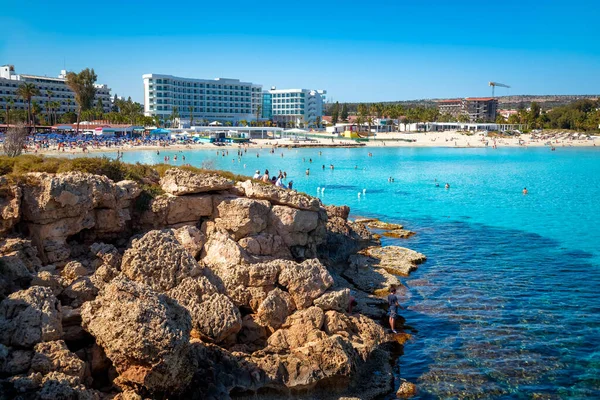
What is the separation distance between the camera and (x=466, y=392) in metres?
12.7

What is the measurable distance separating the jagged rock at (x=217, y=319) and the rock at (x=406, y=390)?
162 inches

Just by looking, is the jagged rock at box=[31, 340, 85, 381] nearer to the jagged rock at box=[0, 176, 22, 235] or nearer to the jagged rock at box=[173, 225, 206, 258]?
the jagged rock at box=[0, 176, 22, 235]

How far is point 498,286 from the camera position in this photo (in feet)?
67.4

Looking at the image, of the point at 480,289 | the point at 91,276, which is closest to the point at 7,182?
the point at 91,276

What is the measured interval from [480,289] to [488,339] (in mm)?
4904

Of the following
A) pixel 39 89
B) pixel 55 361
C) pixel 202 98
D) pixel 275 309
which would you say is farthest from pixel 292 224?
pixel 202 98

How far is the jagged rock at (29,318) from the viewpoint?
1054 cm

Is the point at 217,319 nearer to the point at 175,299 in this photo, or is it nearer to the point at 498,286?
the point at 175,299

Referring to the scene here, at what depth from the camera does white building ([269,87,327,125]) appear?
17738 centimetres

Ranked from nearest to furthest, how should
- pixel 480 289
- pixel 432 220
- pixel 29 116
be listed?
1. pixel 480 289
2. pixel 432 220
3. pixel 29 116

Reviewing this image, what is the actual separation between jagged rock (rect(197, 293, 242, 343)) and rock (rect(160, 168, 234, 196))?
510 cm

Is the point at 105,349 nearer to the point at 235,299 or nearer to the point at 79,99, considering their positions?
the point at 235,299

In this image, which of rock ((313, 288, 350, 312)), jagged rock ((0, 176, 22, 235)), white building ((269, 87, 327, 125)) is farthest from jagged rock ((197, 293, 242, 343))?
white building ((269, 87, 327, 125))

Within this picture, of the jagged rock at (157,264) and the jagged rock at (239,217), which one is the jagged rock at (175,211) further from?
the jagged rock at (157,264)
